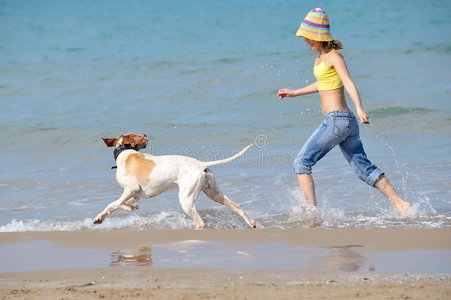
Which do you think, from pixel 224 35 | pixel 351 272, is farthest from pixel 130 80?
pixel 351 272

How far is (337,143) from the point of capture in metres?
7.43

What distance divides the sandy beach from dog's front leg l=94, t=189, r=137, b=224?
1.45 ft

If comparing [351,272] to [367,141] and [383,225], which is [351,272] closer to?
[383,225]

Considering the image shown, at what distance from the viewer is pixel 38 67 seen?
80.8 feet

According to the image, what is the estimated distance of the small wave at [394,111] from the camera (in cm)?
1473

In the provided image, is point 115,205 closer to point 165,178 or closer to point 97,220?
point 97,220

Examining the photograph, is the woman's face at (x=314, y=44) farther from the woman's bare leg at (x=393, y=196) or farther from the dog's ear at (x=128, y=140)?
the dog's ear at (x=128, y=140)

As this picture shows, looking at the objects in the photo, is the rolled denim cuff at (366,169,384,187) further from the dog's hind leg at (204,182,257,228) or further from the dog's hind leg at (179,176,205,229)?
the dog's hind leg at (179,176,205,229)

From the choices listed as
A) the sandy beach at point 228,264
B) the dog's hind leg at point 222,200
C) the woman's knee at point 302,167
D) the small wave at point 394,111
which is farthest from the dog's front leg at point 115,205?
the small wave at point 394,111

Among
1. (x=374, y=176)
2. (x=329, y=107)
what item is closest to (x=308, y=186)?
(x=374, y=176)

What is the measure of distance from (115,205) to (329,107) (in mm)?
2076

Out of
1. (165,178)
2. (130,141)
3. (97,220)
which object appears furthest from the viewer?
(130,141)

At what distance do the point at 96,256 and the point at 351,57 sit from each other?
17.4 meters

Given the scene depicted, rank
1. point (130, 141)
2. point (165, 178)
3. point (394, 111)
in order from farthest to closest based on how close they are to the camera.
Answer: point (394, 111)
point (130, 141)
point (165, 178)
